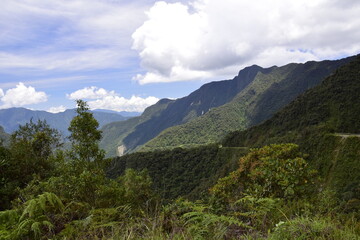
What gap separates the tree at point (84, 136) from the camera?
1048cm

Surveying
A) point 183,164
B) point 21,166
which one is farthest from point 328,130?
point 21,166

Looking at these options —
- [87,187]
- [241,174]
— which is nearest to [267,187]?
[241,174]

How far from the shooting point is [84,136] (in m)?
10.8

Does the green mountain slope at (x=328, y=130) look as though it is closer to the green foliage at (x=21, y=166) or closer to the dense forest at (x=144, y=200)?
the dense forest at (x=144, y=200)

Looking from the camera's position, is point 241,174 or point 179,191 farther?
point 179,191

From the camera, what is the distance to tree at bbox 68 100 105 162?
10477 millimetres

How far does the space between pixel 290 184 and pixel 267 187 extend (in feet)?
1.80

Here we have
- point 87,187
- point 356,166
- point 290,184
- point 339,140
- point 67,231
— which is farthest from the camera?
point 339,140

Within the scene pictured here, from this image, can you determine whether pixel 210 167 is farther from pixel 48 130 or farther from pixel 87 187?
pixel 87 187

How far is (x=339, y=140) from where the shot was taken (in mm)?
61656

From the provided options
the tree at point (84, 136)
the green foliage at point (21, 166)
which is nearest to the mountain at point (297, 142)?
the green foliage at point (21, 166)

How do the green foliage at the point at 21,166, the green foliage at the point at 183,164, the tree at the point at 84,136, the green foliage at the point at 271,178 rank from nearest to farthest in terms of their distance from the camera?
the green foliage at the point at 271,178 → the green foliage at the point at 21,166 → the tree at the point at 84,136 → the green foliage at the point at 183,164

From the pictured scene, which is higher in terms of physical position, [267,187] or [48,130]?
[48,130]

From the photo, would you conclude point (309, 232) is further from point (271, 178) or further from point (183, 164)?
point (183, 164)
